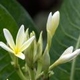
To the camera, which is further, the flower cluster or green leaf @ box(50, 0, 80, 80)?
green leaf @ box(50, 0, 80, 80)

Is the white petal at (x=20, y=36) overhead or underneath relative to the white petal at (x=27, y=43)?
overhead

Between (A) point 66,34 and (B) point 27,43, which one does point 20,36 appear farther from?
(A) point 66,34

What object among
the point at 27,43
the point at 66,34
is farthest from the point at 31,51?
the point at 66,34

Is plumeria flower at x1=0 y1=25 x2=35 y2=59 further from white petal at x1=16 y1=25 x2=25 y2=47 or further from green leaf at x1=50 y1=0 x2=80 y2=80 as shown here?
green leaf at x1=50 y1=0 x2=80 y2=80

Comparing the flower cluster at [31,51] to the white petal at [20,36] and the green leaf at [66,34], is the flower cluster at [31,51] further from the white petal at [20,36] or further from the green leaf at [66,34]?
the green leaf at [66,34]

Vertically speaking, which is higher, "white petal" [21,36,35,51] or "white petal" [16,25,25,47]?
"white petal" [16,25,25,47]

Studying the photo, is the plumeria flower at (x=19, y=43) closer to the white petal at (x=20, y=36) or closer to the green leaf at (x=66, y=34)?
the white petal at (x=20, y=36)

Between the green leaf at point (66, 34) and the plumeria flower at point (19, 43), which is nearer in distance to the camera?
the plumeria flower at point (19, 43)

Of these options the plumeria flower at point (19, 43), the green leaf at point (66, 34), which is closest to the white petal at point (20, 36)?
the plumeria flower at point (19, 43)

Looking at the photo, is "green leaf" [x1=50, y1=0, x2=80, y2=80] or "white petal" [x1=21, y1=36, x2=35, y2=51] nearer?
"white petal" [x1=21, y1=36, x2=35, y2=51]

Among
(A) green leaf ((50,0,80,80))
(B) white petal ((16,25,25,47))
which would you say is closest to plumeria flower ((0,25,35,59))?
(B) white petal ((16,25,25,47))
